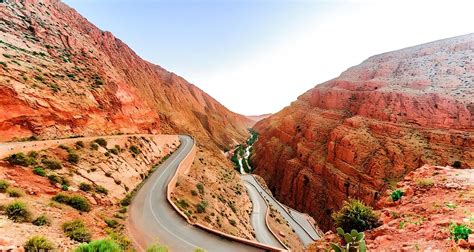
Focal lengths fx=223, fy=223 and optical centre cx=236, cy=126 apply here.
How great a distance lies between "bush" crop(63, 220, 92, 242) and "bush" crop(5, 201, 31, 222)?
1261mm

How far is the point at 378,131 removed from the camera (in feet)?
138

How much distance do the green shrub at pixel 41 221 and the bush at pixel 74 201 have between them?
9.27ft

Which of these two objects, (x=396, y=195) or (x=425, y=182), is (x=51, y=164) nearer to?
(x=396, y=195)

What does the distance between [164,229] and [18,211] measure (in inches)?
276

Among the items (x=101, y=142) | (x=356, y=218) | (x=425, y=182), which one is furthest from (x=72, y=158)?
(x=425, y=182)

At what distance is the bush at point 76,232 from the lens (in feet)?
26.8

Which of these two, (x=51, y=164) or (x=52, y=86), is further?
(x=52, y=86)

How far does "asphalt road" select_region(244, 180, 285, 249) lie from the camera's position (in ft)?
70.1

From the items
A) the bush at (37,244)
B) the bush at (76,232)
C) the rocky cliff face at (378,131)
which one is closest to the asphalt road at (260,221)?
the rocky cliff face at (378,131)

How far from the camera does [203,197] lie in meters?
21.2

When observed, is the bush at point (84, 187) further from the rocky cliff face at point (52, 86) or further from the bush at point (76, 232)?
the rocky cliff face at point (52, 86)

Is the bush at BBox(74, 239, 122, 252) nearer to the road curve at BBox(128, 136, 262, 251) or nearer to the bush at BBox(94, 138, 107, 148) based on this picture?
the road curve at BBox(128, 136, 262, 251)

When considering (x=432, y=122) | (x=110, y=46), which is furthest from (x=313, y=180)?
(x=110, y=46)

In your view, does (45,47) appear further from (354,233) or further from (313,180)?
(313,180)
